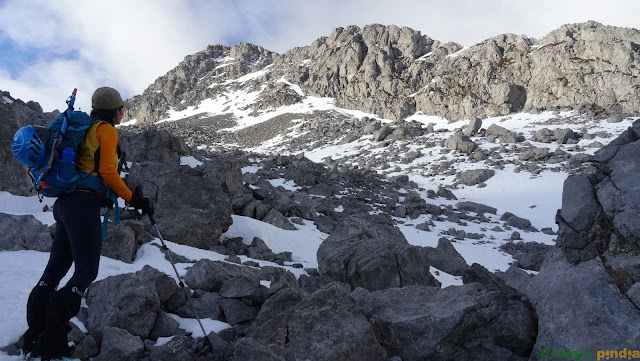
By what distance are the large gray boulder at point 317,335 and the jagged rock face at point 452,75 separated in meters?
63.0

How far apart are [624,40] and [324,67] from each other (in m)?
70.7

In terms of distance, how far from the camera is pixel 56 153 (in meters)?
3.77

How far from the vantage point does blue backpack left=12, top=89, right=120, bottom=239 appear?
3.70 m

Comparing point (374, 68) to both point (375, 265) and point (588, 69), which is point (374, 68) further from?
point (375, 265)

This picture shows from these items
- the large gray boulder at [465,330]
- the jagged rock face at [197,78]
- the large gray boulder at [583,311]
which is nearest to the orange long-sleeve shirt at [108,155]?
the large gray boulder at [465,330]

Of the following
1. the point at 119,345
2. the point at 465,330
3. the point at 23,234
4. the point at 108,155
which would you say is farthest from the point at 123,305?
the point at 465,330

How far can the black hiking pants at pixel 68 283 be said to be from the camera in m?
3.71

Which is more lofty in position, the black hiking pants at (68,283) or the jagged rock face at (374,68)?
the jagged rock face at (374,68)

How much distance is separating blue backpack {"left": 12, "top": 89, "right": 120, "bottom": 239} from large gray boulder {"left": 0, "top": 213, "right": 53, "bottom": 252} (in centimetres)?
433

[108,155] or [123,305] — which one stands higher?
[108,155]

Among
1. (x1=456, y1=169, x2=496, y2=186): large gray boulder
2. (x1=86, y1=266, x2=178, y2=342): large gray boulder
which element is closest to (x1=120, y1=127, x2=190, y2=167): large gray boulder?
(x1=86, y1=266, x2=178, y2=342): large gray boulder

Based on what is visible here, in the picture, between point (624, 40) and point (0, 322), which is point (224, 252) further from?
point (624, 40)

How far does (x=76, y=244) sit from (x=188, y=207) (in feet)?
27.5

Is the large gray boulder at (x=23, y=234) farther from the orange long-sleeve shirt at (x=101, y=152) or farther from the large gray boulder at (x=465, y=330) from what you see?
the large gray boulder at (x=465, y=330)
